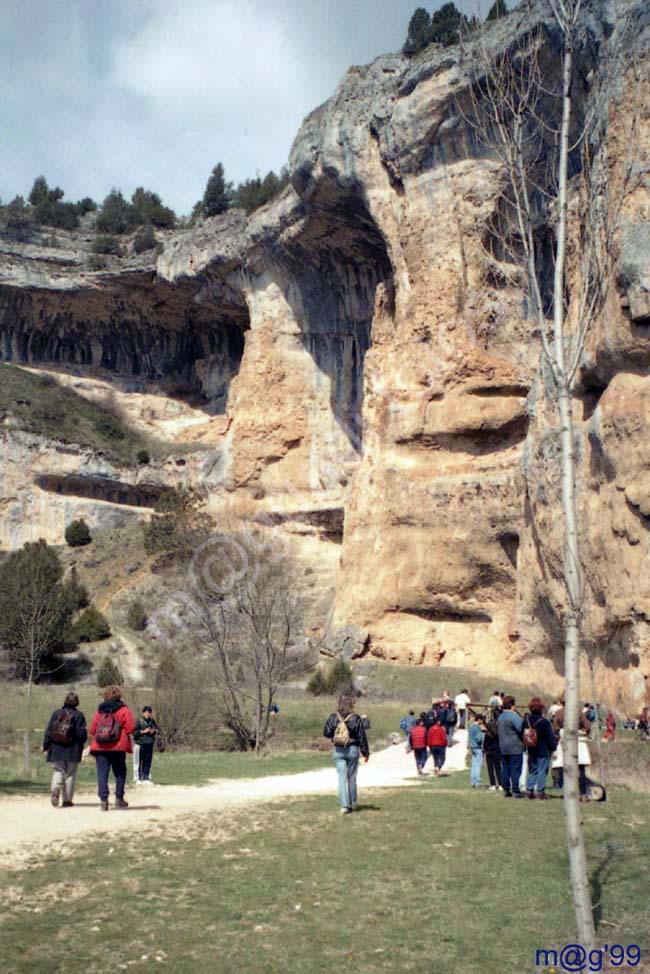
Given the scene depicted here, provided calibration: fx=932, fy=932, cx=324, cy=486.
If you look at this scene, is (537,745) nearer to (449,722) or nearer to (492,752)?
(492,752)

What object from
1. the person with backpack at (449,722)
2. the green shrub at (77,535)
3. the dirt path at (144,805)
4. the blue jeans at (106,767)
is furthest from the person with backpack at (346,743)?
the green shrub at (77,535)

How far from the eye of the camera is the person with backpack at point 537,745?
10.8 metres

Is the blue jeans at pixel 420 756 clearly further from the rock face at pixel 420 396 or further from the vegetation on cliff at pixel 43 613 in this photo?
the vegetation on cliff at pixel 43 613

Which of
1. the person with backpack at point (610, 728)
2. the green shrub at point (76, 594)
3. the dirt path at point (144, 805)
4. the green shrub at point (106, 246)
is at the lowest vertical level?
the dirt path at point (144, 805)

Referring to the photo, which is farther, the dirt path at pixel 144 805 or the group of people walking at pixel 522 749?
the group of people walking at pixel 522 749

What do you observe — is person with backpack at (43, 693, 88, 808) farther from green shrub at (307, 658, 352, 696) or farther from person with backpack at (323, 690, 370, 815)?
green shrub at (307, 658, 352, 696)

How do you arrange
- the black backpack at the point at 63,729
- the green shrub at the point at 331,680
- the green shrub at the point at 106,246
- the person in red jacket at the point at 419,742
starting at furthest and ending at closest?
the green shrub at the point at 106,246, the green shrub at the point at 331,680, the person in red jacket at the point at 419,742, the black backpack at the point at 63,729

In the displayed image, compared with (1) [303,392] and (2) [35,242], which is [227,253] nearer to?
(1) [303,392]

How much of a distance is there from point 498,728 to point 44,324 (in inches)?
2116

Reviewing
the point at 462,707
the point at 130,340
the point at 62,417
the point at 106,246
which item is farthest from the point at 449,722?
the point at 106,246

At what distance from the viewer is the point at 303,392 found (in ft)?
149

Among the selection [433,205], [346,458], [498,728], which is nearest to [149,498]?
[346,458]

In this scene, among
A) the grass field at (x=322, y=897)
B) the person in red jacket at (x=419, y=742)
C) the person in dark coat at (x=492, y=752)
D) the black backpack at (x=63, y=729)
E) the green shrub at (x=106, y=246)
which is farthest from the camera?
the green shrub at (x=106, y=246)

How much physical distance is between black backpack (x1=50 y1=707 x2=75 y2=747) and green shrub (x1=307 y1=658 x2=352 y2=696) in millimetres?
18545
